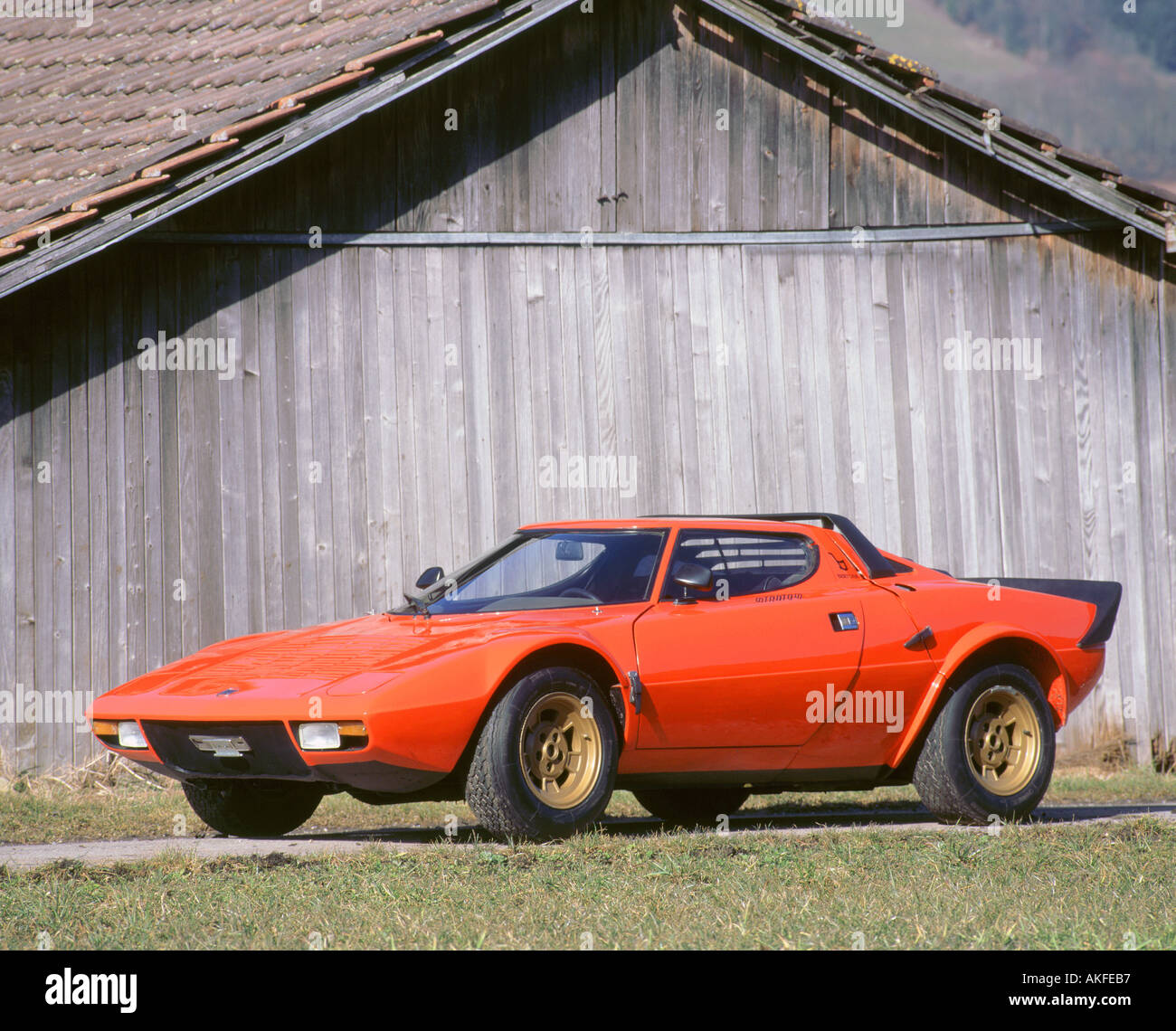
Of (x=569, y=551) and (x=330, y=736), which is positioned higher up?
(x=569, y=551)

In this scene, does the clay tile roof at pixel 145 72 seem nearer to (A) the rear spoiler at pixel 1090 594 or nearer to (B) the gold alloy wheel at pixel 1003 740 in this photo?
(A) the rear spoiler at pixel 1090 594

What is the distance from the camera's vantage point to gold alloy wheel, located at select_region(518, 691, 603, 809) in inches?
240

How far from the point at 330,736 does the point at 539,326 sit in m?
5.87

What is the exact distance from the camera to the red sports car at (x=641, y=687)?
5.89 metres

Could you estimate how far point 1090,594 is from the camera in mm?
7844

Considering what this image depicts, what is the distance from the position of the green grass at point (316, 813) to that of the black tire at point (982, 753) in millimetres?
1798

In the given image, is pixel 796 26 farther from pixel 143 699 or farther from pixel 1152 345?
pixel 143 699
